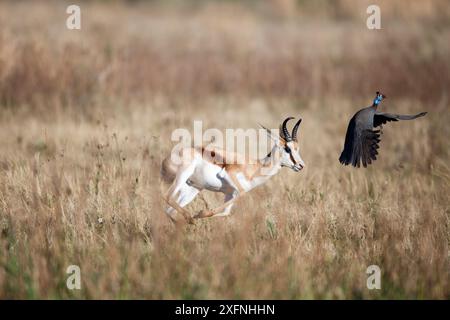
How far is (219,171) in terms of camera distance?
5250 millimetres

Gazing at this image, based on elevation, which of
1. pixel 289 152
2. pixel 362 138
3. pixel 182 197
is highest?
pixel 362 138

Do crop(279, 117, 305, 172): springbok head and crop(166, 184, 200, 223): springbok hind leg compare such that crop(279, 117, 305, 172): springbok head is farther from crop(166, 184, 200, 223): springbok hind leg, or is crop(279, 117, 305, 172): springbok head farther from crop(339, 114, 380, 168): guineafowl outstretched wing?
crop(166, 184, 200, 223): springbok hind leg

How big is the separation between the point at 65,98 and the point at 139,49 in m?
3.19

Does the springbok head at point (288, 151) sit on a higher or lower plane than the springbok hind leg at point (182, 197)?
higher

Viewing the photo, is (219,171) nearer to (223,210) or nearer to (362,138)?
(223,210)

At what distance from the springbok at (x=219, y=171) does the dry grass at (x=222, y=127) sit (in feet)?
0.61

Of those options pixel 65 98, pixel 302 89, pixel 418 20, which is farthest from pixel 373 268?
pixel 418 20

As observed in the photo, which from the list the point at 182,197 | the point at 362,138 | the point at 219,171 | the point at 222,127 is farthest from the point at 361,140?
the point at 222,127

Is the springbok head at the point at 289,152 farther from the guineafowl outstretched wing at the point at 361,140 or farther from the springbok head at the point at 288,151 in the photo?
the guineafowl outstretched wing at the point at 361,140

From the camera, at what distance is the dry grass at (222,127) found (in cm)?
480

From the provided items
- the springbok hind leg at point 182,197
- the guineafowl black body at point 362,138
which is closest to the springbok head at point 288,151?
the guineafowl black body at point 362,138

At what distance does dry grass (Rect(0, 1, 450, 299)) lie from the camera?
4.80 metres

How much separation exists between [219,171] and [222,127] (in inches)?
186
